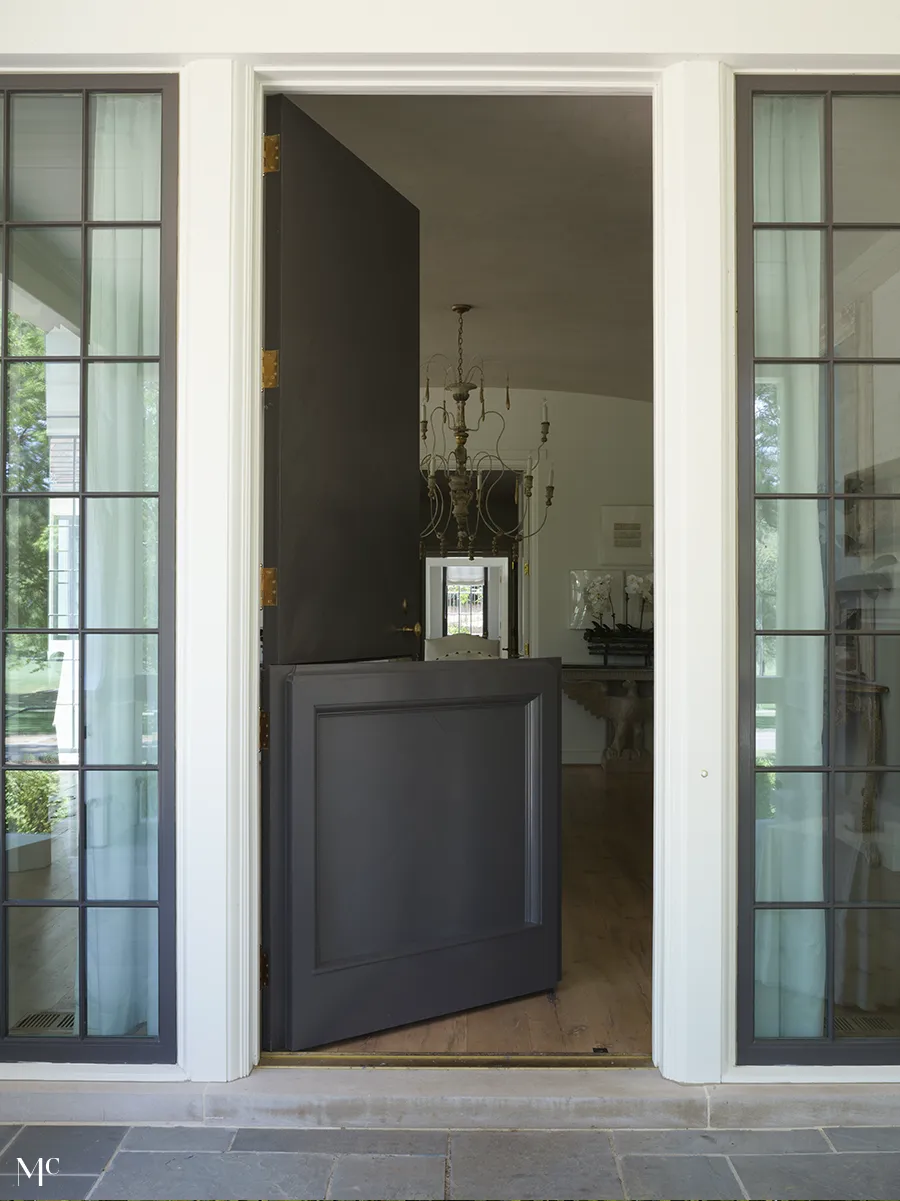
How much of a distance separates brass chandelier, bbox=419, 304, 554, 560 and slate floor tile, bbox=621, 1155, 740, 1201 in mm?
3446

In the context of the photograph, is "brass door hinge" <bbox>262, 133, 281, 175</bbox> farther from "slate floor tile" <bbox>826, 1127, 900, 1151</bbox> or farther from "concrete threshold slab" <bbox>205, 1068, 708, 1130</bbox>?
"slate floor tile" <bbox>826, 1127, 900, 1151</bbox>

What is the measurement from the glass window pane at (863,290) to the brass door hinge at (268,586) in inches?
61.6

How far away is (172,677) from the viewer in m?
2.54

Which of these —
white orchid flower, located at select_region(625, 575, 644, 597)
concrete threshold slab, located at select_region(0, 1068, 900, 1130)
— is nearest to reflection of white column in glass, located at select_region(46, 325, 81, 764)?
concrete threshold slab, located at select_region(0, 1068, 900, 1130)

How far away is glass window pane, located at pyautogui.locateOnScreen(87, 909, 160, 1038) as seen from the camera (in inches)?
101

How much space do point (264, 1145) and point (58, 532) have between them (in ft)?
5.17

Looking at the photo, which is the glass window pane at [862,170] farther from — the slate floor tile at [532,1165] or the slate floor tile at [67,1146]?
the slate floor tile at [67,1146]

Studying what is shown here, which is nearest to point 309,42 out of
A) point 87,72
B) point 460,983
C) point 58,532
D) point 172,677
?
point 87,72

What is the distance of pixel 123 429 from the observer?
2.57 m

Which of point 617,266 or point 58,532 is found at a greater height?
point 617,266

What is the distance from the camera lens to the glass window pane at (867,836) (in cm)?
254

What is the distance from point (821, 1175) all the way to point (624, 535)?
20.3ft

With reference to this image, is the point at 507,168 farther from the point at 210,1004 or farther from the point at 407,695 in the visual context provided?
the point at 210,1004

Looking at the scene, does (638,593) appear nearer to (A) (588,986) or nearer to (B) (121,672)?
(A) (588,986)
